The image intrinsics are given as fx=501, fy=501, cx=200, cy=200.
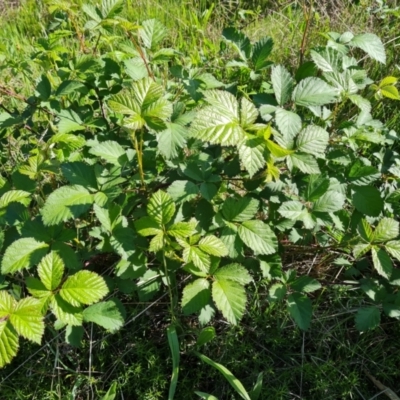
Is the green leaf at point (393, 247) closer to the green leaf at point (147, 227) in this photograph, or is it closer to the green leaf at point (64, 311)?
the green leaf at point (147, 227)

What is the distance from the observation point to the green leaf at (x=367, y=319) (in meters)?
1.58

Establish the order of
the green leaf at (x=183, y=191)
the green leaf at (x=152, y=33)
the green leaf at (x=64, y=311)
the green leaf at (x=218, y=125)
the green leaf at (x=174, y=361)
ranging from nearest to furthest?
the green leaf at (x=218, y=125) < the green leaf at (x=64, y=311) < the green leaf at (x=183, y=191) < the green leaf at (x=174, y=361) < the green leaf at (x=152, y=33)

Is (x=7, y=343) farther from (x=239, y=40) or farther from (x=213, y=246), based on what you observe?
(x=239, y=40)

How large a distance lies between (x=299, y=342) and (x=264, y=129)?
2.89 feet

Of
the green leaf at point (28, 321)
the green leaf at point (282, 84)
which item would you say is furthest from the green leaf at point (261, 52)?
the green leaf at point (28, 321)

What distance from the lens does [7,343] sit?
4.00ft

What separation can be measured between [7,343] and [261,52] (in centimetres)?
113

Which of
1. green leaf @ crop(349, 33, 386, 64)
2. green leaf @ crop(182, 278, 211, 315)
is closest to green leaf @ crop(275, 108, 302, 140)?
green leaf @ crop(349, 33, 386, 64)

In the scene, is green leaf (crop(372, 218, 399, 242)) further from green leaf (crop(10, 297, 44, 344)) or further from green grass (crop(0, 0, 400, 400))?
green leaf (crop(10, 297, 44, 344))

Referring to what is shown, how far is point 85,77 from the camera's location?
171 cm

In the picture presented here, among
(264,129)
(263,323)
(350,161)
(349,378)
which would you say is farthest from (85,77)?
(349,378)

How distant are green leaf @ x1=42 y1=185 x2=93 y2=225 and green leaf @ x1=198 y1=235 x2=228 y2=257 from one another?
0.33 m

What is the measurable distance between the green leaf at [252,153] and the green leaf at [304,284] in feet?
1.84

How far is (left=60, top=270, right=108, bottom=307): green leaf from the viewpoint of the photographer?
4.33 ft
